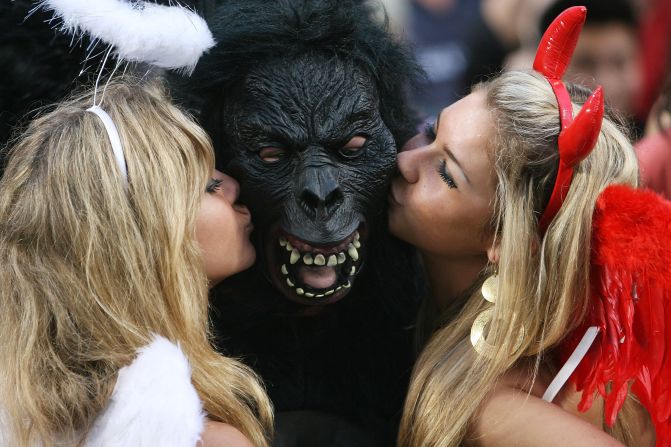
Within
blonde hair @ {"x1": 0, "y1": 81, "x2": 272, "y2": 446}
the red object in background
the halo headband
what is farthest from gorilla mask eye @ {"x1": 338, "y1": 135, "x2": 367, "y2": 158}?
the red object in background

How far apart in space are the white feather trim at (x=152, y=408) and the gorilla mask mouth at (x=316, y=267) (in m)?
0.46

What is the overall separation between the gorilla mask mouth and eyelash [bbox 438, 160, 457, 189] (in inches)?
10.3

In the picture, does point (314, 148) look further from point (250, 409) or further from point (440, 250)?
point (250, 409)

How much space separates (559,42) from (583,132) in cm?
29

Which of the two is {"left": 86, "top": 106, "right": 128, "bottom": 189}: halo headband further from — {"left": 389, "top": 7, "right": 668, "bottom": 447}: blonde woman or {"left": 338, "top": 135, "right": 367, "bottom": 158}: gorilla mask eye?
{"left": 389, "top": 7, "right": 668, "bottom": 447}: blonde woman

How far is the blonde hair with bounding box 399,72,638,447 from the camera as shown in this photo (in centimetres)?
221

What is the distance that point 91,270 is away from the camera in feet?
6.44

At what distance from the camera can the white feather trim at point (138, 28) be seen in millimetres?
2086

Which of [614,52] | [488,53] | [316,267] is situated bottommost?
[488,53]

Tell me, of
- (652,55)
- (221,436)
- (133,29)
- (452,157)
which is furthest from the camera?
(652,55)

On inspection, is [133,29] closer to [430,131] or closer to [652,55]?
[430,131]

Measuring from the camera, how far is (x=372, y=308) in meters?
2.58

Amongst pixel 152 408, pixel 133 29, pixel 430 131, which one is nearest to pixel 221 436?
pixel 152 408

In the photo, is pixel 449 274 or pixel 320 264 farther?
pixel 449 274
